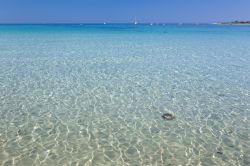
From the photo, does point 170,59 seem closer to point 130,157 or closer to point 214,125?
point 214,125

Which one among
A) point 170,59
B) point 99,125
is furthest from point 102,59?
point 99,125

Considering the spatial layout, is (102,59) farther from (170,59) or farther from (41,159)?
(41,159)

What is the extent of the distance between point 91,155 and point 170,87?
6.66m

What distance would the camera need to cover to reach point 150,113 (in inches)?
354

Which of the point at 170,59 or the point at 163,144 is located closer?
the point at 163,144

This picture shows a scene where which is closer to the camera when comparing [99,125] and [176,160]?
[176,160]

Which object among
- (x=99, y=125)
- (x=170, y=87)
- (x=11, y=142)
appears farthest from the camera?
(x=170, y=87)

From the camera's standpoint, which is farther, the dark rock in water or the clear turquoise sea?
the dark rock in water

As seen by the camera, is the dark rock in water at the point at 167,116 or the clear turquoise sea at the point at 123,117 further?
the dark rock in water at the point at 167,116

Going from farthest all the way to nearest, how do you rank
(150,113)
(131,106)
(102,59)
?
(102,59)
(131,106)
(150,113)

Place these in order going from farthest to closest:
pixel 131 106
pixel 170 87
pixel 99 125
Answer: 1. pixel 170 87
2. pixel 131 106
3. pixel 99 125

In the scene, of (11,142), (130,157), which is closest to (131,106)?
(130,157)

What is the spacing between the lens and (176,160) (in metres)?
6.13

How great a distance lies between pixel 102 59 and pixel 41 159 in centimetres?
1431
